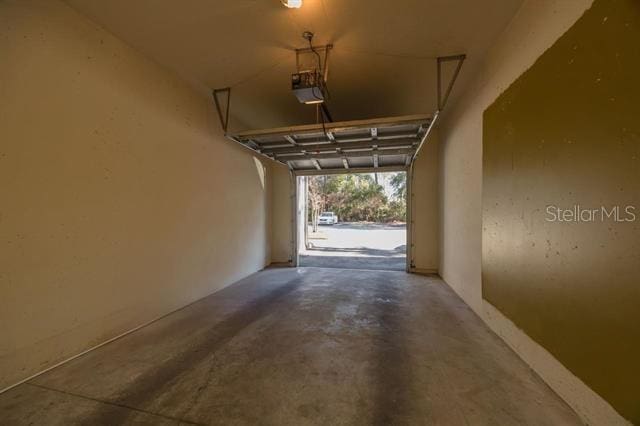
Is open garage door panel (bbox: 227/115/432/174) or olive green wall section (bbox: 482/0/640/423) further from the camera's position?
open garage door panel (bbox: 227/115/432/174)

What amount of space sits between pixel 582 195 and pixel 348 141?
2.92 metres

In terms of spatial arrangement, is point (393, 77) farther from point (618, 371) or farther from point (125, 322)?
point (125, 322)

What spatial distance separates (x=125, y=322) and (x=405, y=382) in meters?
2.60

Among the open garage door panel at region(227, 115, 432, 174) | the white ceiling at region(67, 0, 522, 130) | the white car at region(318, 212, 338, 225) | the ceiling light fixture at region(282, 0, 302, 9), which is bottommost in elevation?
the white car at region(318, 212, 338, 225)

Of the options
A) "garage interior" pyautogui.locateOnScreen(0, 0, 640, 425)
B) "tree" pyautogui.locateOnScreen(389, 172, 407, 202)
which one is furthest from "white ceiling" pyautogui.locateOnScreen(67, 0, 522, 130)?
"tree" pyautogui.locateOnScreen(389, 172, 407, 202)

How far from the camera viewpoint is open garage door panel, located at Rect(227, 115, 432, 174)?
333cm

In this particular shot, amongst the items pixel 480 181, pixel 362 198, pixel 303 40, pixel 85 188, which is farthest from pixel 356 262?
pixel 362 198

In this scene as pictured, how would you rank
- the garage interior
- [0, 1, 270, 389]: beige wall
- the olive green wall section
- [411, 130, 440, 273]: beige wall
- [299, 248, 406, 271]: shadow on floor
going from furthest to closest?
[299, 248, 406, 271]: shadow on floor < [411, 130, 440, 273]: beige wall < [0, 1, 270, 389]: beige wall < the garage interior < the olive green wall section

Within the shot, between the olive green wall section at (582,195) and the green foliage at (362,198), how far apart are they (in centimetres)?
1997

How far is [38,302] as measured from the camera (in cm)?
189

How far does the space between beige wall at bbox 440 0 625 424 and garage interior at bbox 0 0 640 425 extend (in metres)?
0.02
